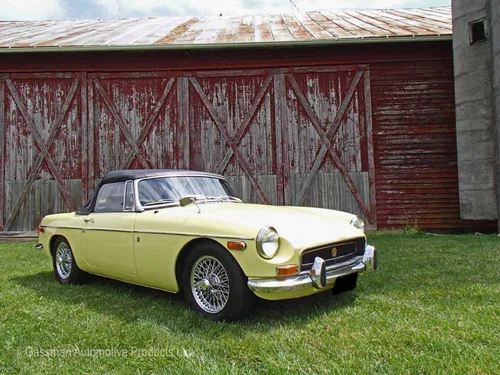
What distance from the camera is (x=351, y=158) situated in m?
9.43

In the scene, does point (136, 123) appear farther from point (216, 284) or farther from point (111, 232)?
point (216, 284)

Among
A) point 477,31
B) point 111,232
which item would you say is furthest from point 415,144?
point 111,232

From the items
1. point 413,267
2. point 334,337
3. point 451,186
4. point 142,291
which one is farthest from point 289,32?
point 334,337

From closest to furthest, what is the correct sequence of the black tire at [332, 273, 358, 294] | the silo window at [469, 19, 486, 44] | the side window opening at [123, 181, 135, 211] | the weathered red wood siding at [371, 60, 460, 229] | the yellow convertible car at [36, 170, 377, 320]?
the yellow convertible car at [36, 170, 377, 320], the black tire at [332, 273, 358, 294], the side window opening at [123, 181, 135, 211], the silo window at [469, 19, 486, 44], the weathered red wood siding at [371, 60, 460, 229]

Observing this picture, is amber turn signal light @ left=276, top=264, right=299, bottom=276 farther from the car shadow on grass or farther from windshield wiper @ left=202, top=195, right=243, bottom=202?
windshield wiper @ left=202, top=195, right=243, bottom=202

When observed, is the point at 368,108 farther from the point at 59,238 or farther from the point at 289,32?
the point at 59,238

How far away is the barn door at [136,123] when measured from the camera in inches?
376

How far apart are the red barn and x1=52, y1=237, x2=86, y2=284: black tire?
4969 mm

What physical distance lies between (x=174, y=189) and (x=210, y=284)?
129cm

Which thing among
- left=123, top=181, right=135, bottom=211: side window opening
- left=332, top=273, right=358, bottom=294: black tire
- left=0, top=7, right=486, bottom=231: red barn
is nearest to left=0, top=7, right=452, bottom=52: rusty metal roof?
left=0, top=7, right=486, bottom=231: red barn

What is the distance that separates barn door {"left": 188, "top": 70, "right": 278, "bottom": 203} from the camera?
9.50 m

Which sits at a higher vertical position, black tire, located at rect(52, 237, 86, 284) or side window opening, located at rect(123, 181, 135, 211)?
side window opening, located at rect(123, 181, 135, 211)

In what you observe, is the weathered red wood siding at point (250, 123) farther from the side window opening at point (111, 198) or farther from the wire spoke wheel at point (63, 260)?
the side window opening at point (111, 198)

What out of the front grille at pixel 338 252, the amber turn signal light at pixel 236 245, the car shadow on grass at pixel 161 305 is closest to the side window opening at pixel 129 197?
the car shadow on grass at pixel 161 305
